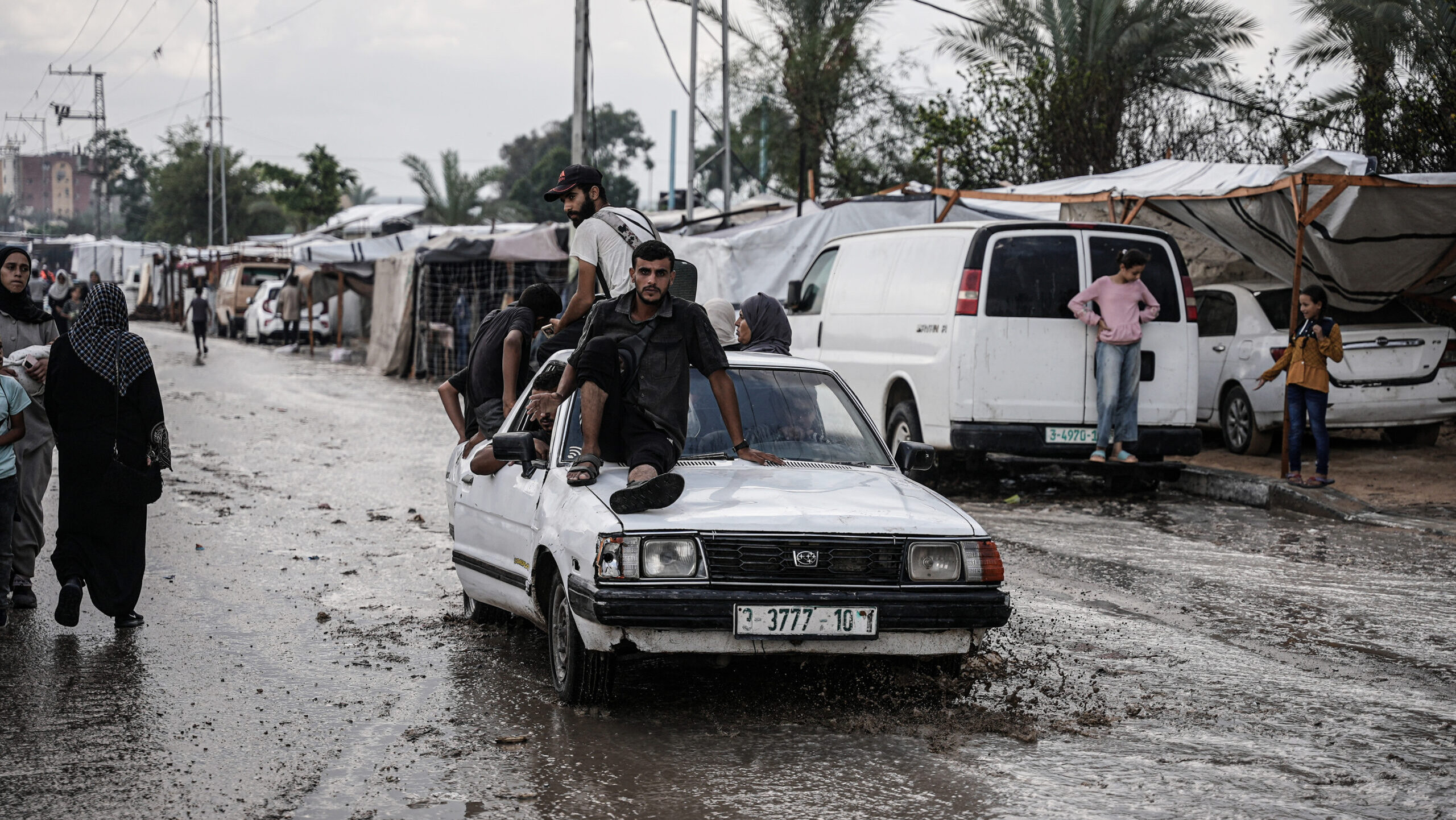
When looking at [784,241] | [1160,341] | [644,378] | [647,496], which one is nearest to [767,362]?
[644,378]

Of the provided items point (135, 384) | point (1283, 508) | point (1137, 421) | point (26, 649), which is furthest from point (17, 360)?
point (1283, 508)

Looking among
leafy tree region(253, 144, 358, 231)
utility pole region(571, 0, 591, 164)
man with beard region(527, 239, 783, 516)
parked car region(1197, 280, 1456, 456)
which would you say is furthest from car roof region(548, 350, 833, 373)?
leafy tree region(253, 144, 358, 231)

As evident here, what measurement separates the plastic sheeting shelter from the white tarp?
3947mm

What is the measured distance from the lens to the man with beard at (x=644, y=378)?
5816 millimetres

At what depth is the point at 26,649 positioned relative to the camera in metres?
6.54

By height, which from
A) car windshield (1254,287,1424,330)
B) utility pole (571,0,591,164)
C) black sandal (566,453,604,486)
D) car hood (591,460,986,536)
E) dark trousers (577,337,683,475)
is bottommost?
car hood (591,460,986,536)

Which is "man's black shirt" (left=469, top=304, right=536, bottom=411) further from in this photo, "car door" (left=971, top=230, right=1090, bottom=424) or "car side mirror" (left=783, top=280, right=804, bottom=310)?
"car side mirror" (left=783, top=280, right=804, bottom=310)

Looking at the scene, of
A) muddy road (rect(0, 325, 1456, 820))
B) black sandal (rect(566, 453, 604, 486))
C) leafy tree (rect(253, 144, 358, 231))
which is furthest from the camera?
leafy tree (rect(253, 144, 358, 231))

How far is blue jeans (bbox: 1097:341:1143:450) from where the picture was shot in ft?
36.9

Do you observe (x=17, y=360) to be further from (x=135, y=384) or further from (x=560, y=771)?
(x=560, y=771)

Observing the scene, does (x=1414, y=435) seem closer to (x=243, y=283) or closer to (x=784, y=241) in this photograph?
(x=784, y=241)

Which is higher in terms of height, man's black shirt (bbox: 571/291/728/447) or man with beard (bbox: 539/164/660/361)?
man with beard (bbox: 539/164/660/361)

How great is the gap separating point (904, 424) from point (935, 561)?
6887 mm

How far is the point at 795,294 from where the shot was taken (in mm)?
14094
